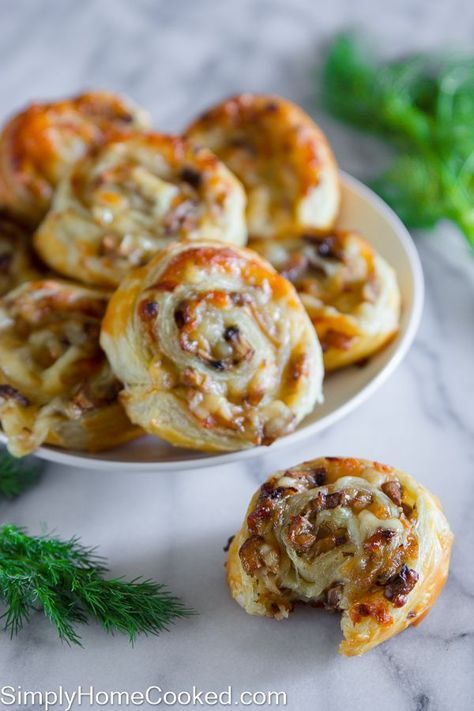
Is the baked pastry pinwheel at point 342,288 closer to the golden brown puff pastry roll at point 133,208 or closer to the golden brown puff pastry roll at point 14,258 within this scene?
the golden brown puff pastry roll at point 133,208

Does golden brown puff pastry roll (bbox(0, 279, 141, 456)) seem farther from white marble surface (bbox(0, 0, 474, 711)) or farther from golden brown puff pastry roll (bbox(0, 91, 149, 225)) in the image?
golden brown puff pastry roll (bbox(0, 91, 149, 225))

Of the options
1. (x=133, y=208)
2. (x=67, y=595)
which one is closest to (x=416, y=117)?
(x=133, y=208)

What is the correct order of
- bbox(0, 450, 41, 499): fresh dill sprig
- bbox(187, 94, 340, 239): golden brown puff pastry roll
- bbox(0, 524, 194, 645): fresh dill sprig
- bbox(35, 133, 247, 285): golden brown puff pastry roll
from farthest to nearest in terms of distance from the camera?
bbox(187, 94, 340, 239): golden brown puff pastry roll < bbox(35, 133, 247, 285): golden brown puff pastry roll < bbox(0, 450, 41, 499): fresh dill sprig < bbox(0, 524, 194, 645): fresh dill sprig

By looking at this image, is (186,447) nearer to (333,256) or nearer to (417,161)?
(333,256)

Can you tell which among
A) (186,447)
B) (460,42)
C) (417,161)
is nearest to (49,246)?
(186,447)

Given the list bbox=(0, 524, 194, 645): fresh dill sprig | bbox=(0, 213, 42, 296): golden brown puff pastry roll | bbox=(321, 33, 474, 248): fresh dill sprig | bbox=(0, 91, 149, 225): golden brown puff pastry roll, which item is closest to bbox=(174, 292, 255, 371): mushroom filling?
bbox=(0, 524, 194, 645): fresh dill sprig

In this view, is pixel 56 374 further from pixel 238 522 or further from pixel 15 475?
pixel 238 522
